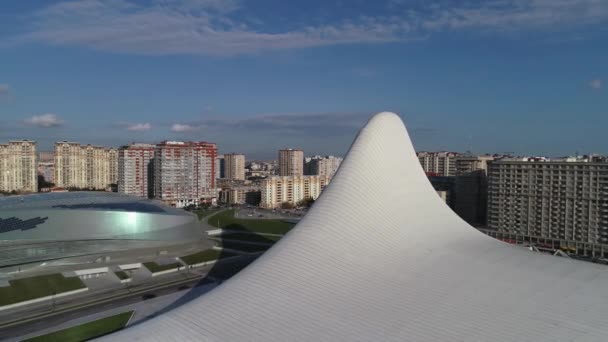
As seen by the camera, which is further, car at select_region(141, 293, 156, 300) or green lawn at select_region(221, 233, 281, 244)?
green lawn at select_region(221, 233, 281, 244)

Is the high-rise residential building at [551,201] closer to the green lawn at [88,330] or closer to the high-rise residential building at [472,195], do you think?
the high-rise residential building at [472,195]

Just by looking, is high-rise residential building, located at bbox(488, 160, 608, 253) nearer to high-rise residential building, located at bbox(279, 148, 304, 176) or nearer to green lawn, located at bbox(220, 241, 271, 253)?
green lawn, located at bbox(220, 241, 271, 253)

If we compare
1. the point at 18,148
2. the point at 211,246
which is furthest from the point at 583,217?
the point at 18,148

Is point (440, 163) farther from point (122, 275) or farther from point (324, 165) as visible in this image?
point (122, 275)

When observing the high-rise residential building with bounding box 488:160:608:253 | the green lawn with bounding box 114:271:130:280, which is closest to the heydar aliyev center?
the green lawn with bounding box 114:271:130:280

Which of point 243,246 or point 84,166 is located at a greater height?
point 84,166

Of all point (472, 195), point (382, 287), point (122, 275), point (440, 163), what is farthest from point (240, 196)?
point (382, 287)

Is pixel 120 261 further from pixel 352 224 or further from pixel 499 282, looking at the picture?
pixel 499 282
